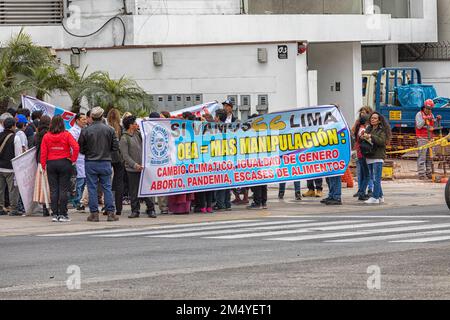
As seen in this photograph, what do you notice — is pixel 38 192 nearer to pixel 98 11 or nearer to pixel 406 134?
pixel 98 11

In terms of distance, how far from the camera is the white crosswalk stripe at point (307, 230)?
56.6ft

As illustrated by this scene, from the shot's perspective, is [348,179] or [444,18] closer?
[348,179]

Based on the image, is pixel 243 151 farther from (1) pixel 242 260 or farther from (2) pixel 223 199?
(1) pixel 242 260

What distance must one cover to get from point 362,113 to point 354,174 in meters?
5.76

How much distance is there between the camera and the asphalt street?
1195 centimetres

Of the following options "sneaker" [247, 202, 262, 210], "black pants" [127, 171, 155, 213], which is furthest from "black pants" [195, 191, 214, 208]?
"black pants" [127, 171, 155, 213]

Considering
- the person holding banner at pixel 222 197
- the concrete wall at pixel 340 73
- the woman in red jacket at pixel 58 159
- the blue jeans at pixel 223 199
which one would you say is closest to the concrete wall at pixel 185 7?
the concrete wall at pixel 340 73

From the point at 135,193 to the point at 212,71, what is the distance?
955 centimetres

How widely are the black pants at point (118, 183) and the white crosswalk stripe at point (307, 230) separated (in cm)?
202

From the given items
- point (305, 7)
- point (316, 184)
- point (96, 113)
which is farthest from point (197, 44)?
point (96, 113)

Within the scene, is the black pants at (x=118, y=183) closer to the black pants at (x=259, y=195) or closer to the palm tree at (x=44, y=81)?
the black pants at (x=259, y=195)

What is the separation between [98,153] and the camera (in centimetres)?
2117
